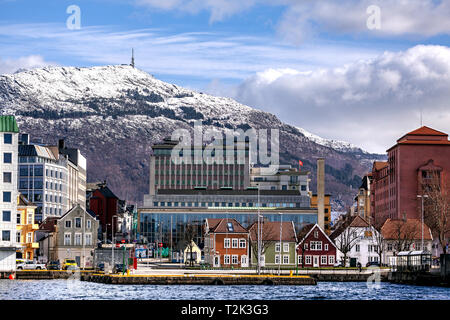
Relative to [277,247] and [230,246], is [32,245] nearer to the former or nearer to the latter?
[230,246]

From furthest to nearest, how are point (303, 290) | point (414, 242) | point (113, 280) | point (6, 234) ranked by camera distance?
point (414, 242) → point (6, 234) → point (113, 280) → point (303, 290)

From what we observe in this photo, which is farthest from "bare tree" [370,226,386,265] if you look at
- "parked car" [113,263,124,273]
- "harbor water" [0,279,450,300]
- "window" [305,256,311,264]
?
"harbor water" [0,279,450,300]

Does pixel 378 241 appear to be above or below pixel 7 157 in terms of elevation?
below

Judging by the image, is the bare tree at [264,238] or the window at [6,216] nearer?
the window at [6,216]

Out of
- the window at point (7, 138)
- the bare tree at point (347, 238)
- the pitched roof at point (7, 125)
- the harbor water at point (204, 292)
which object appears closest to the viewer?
the harbor water at point (204, 292)

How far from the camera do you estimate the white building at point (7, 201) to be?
132750 millimetres

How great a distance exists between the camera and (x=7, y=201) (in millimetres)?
133875

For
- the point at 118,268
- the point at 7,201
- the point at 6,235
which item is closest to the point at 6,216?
the point at 7,201

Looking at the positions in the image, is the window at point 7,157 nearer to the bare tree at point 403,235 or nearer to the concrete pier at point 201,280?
the concrete pier at point 201,280

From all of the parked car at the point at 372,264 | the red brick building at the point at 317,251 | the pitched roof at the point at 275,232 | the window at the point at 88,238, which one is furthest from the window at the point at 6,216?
the parked car at the point at 372,264

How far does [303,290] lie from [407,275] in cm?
3144
